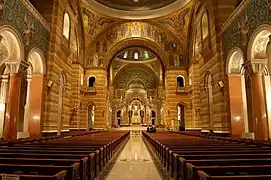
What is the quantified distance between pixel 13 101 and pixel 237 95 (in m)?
10.7

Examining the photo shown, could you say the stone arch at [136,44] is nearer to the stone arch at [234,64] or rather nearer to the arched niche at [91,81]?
the arched niche at [91,81]

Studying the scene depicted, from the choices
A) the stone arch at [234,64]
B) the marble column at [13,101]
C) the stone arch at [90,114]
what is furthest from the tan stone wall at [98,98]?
the stone arch at [234,64]

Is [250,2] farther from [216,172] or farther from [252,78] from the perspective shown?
[216,172]

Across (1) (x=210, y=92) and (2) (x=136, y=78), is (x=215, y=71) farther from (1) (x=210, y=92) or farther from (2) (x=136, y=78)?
(2) (x=136, y=78)

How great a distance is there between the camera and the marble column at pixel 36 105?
36.2ft

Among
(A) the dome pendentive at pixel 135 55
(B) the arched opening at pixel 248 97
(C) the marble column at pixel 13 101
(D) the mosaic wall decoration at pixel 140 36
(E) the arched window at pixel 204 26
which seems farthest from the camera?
(A) the dome pendentive at pixel 135 55

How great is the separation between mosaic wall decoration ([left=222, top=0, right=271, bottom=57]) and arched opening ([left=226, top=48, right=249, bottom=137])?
567 millimetres

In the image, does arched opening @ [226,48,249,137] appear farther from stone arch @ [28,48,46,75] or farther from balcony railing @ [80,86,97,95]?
balcony railing @ [80,86,97,95]

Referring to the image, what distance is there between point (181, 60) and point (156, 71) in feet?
46.4

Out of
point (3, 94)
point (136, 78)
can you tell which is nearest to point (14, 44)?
point (3, 94)

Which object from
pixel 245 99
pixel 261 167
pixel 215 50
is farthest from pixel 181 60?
pixel 261 167

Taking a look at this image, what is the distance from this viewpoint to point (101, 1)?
21.6 meters

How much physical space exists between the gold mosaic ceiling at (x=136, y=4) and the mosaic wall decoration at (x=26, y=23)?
11.6 metres

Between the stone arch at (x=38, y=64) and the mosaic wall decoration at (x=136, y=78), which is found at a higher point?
the mosaic wall decoration at (x=136, y=78)
